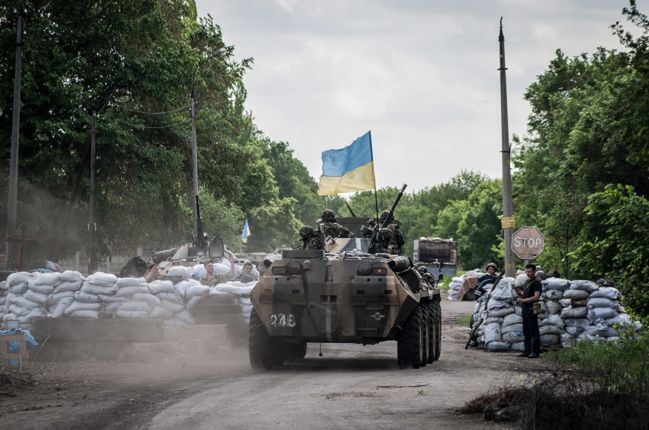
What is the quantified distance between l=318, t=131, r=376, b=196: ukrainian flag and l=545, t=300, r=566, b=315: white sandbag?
5000mm

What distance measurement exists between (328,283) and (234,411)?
5.47 m

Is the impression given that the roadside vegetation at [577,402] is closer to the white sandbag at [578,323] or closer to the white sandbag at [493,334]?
the white sandbag at [578,323]

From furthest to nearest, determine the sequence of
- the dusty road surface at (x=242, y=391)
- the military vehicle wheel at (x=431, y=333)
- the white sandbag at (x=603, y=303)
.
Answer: the white sandbag at (x=603, y=303) < the military vehicle wheel at (x=431, y=333) < the dusty road surface at (x=242, y=391)

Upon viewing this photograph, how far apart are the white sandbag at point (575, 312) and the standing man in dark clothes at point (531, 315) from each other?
985 millimetres

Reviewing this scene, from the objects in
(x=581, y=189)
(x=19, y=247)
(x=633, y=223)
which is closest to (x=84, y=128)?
(x=19, y=247)

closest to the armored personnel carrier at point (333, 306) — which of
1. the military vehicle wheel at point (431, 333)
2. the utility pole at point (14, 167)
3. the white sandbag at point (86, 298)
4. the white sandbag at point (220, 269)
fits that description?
the military vehicle wheel at point (431, 333)

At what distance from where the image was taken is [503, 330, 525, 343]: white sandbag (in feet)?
68.9

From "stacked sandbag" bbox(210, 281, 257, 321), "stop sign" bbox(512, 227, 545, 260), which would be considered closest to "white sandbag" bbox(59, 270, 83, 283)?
"stacked sandbag" bbox(210, 281, 257, 321)

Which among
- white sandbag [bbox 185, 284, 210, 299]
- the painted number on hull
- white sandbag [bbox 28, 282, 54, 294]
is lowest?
the painted number on hull

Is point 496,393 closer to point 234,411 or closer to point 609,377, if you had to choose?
point 609,377

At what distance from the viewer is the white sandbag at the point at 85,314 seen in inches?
779

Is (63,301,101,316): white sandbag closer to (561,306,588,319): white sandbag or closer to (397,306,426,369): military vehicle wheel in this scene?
(397,306,426,369): military vehicle wheel

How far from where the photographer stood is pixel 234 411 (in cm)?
1130

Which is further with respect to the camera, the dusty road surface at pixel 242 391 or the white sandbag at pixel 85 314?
the white sandbag at pixel 85 314
